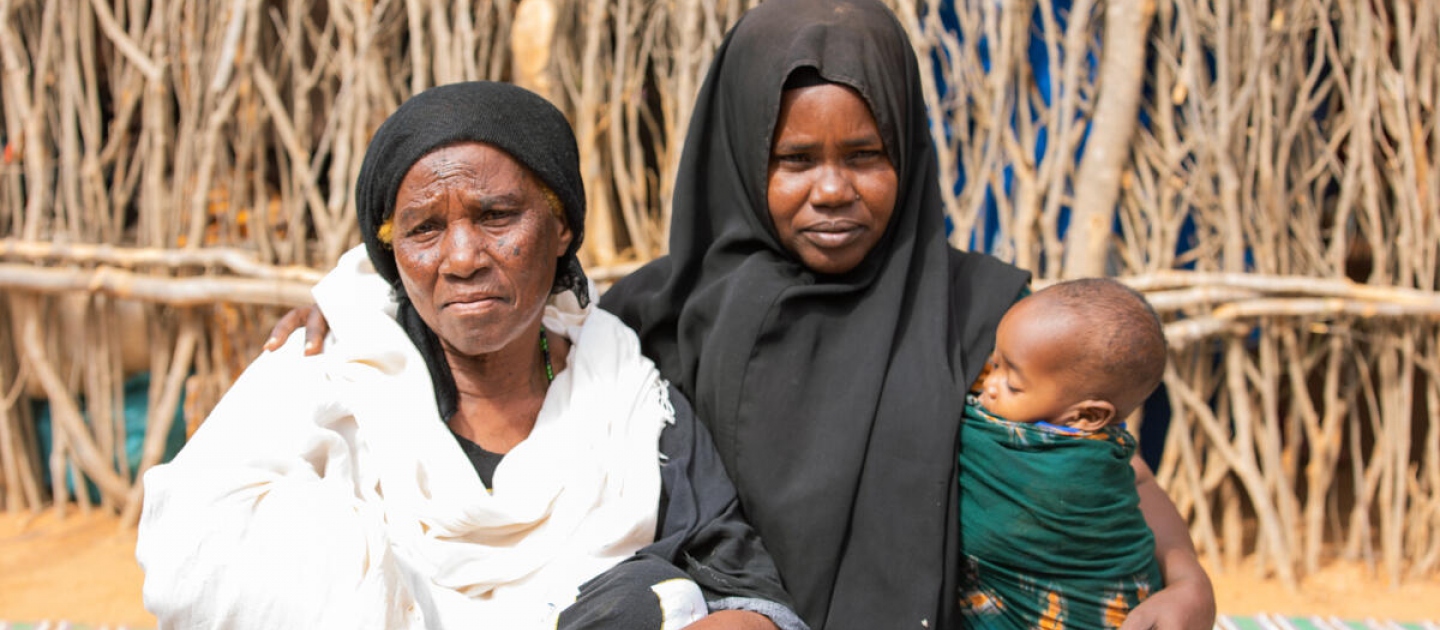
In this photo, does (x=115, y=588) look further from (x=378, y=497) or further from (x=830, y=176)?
(x=830, y=176)

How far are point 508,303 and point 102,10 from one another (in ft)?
9.65

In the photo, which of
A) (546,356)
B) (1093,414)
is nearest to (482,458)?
(546,356)

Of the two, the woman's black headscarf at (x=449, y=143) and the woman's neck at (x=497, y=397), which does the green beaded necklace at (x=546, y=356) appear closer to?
the woman's neck at (x=497, y=397)

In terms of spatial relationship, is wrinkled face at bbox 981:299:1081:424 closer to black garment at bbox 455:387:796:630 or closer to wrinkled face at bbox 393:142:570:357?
black garment at bbox 455:387:796:630

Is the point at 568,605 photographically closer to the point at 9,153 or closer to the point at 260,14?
the point at 260,14

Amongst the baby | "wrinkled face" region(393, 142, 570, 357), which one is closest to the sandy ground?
the baby

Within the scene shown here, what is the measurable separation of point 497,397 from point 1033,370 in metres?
1.05

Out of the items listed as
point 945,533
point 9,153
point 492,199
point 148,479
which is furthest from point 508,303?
point 9,153

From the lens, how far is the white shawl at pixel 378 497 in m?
1.49

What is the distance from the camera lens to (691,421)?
1.99 metres

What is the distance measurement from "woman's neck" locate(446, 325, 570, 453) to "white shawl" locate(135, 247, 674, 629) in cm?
7

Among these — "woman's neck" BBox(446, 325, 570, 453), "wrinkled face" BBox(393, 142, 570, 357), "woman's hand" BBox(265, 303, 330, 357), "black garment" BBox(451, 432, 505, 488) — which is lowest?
"black garment" BBox(451, 432, 505, 488)

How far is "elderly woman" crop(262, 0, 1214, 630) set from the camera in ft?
6.23

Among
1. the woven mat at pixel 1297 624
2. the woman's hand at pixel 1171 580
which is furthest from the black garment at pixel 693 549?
the woven mat at pixel 1297 624
